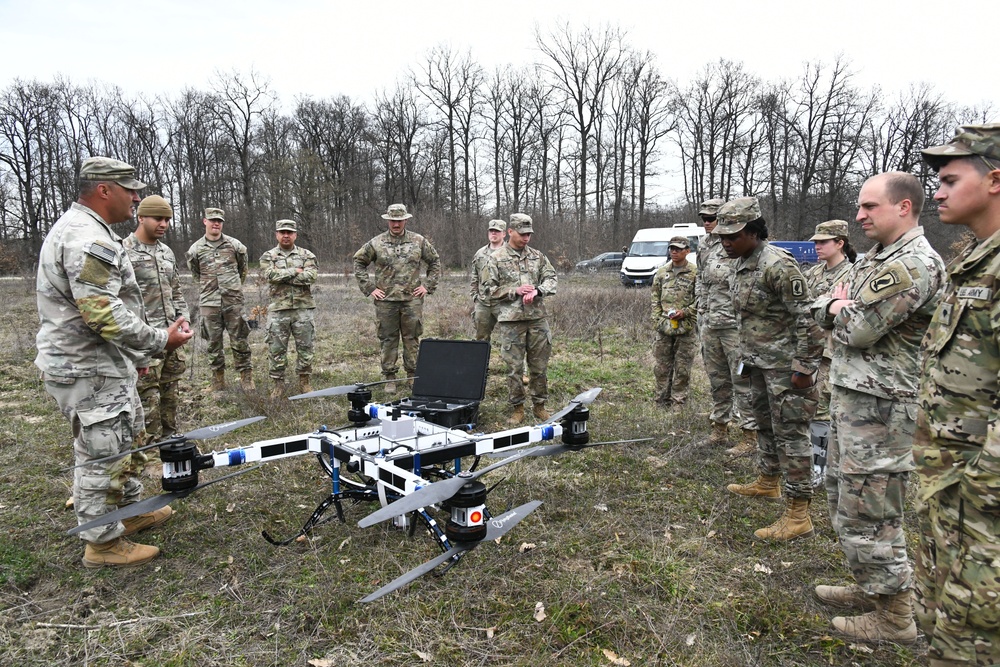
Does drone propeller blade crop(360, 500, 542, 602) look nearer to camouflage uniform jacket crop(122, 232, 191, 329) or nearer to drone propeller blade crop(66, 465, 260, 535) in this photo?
drone propeller blade crop(66, 465, 260, 535)

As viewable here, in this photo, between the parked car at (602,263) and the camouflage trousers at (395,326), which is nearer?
the camouflage trousers at (395,326)

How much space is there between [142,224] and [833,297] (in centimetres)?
548

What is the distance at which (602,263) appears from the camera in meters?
31.6

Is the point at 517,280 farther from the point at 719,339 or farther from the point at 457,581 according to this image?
the point at 457,581

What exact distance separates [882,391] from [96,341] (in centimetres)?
419

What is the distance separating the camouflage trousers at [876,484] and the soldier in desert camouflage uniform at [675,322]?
381 centimetres

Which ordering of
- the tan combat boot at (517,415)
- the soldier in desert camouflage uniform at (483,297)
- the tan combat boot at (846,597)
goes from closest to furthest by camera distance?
the tan combat boot at (846,597), the tan combat boot at (517,415), the soldier in desert camouflage uniform at (483,297)

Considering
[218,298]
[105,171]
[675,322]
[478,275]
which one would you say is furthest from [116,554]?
[478,275]

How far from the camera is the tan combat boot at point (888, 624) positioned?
292 cm

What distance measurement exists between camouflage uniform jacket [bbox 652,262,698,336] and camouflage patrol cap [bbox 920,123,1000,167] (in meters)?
4.66

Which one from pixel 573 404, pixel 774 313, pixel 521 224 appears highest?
pixel 521 224

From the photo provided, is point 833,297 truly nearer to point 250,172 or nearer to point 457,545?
point 457,545

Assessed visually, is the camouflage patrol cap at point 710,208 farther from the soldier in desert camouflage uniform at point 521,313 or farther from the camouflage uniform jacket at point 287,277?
the camouflage uniform jacket at point 287,277

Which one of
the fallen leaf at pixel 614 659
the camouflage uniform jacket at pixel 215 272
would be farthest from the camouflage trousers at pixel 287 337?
the fallen leaf at pixel 614 659
